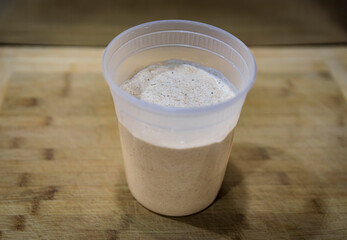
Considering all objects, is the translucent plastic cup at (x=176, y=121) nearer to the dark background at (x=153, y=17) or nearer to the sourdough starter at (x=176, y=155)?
the sourdough starter at (x=176, y=155)

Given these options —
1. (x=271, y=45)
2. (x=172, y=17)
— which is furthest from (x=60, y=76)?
(x=271, y=45)

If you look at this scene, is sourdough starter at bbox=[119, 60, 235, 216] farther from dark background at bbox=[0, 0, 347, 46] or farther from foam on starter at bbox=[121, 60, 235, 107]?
dark background at bbox=[0, 0, 347, 46]

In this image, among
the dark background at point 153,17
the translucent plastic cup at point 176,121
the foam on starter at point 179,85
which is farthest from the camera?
the dark background at point 153,17

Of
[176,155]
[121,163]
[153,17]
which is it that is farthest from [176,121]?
[153,17]

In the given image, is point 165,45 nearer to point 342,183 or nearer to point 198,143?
point 198,143

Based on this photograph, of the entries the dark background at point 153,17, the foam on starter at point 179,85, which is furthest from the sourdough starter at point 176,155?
the dark background at point 153,17

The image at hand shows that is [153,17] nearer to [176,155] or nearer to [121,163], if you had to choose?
[121,163]
